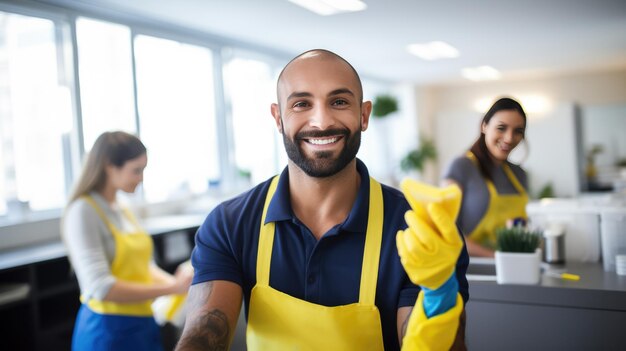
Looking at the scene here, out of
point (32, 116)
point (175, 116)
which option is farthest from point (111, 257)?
point (175, 116)

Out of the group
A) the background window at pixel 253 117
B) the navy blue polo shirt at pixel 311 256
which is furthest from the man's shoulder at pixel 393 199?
the background window at pixel 253 117

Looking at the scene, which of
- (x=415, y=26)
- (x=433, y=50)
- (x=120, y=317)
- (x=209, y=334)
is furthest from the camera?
(x=433, y=50)

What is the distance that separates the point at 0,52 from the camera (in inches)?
150

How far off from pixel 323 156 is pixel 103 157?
52.0 inches

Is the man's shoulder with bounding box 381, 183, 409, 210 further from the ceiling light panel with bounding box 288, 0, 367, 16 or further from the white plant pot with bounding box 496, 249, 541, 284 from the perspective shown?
the ceiling light panel with bounding box 288, 0, 367, 16

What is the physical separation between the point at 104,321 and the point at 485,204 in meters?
1.44

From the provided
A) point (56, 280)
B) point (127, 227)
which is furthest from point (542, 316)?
point (56, 280)

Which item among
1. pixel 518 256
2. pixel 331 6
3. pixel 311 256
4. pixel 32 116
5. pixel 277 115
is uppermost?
pixel 331 6

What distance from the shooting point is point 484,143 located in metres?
1.55

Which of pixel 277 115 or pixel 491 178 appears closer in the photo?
pixel 277 115

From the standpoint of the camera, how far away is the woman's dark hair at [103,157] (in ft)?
7.45

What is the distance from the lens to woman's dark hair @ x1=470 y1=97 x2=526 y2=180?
146cm

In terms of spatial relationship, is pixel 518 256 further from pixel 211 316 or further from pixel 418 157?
pixel 418 157

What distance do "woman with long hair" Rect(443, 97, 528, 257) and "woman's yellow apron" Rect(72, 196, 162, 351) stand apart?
1.27 m
